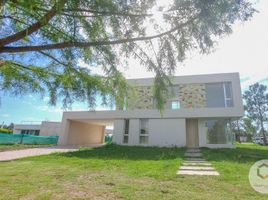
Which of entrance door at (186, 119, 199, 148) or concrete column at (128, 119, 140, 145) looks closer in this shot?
entrance door at (186, 119, 199, 148)

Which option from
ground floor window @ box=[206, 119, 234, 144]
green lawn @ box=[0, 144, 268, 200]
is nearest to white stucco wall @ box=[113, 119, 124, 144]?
ground floor window @ box=[206, 119, 234, 144]

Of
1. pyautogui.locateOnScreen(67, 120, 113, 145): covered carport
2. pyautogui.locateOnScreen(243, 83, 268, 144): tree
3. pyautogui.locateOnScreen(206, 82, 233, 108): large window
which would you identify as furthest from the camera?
pyautogui.locateOnScreen(243, 83, 268, 144): tree

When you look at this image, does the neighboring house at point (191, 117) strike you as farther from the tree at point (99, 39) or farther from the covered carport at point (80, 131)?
the tree at point (99, 39)

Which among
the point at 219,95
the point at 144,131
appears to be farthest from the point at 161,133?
the point at 219,95

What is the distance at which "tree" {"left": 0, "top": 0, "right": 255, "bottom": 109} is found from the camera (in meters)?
2.43

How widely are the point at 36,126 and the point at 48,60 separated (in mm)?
32204

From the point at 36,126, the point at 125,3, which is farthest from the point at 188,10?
the point at 36,126

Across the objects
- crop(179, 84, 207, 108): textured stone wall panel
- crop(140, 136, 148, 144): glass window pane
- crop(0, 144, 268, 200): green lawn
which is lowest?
crop(0, 144, 268, 200): green lawn

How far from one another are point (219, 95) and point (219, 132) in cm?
275

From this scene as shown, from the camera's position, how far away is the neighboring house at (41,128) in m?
29.6

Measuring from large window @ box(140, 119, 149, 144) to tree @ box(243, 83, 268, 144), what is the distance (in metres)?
30.0

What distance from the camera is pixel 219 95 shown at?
48.7ft

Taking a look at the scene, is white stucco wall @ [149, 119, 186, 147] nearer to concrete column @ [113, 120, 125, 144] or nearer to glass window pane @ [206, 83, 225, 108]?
concrete column @ [113, 120, 125, 144]

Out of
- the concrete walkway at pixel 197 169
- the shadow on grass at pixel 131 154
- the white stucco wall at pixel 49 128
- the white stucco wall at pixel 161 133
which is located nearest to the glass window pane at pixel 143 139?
the white stucco wall at pixel 161 133
